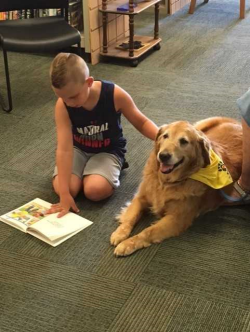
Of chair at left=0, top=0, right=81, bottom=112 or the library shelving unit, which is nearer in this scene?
chair at left=0, top=0, right=81, bottom=112

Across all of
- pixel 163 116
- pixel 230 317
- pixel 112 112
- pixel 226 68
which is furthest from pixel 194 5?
pixel 230 317

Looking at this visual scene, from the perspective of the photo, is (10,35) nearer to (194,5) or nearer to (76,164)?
(76,164)

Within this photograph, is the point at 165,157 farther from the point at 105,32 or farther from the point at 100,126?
the point at 105,32

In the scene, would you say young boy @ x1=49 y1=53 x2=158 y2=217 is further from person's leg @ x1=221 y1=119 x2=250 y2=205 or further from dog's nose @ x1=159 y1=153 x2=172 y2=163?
person's leg @ x1=221 y1=119 x2=250 y2=205

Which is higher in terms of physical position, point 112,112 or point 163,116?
point 112,112

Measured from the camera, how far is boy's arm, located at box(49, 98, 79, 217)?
2.18m

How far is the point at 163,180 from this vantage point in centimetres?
208

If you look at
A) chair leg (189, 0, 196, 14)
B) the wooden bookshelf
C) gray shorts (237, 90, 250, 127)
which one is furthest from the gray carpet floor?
chair leg (189, 0, 196, 14)

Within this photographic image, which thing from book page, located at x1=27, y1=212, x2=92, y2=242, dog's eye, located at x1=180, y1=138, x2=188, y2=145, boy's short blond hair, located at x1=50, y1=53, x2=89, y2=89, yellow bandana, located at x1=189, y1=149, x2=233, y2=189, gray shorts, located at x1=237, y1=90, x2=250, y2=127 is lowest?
book page, located at x1=27, y1=212, x2=92, y2=242

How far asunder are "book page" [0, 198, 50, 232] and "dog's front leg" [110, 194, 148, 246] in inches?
14.0

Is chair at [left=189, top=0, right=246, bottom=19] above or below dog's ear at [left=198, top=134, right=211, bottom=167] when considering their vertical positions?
below

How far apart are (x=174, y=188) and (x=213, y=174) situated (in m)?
0.18

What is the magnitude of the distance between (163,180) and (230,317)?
651 mm

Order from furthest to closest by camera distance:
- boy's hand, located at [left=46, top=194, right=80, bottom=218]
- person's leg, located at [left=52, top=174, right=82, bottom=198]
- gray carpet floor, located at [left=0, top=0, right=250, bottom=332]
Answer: person's leg, located at [left=52, top=174, right=82, bottom=198], boy's hand, located at [left=46, top=194, right=80, bottom=218], gray carpet floor, located at [left=0, top=0, right=250, bottom=332]
